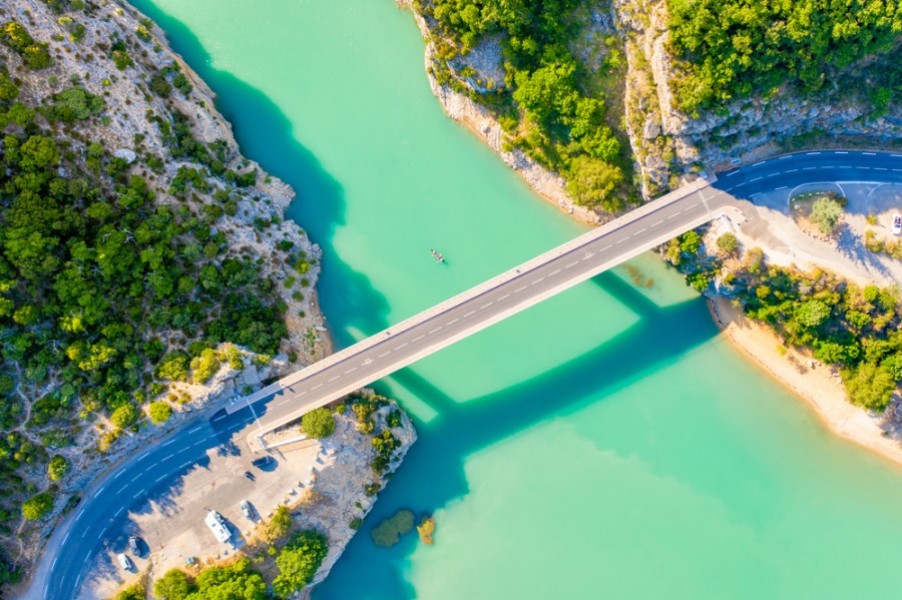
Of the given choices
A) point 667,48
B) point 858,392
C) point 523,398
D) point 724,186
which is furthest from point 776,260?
point 523,398

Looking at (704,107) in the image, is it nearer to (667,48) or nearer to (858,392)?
(667,48)

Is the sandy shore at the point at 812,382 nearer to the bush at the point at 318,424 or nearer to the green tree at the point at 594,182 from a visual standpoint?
the green tree at the point at 594,182

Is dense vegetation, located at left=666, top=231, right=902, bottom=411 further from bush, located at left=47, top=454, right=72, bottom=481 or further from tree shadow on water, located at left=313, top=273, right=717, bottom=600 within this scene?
bush, located at left=47, top=454, right=72, bottom=481

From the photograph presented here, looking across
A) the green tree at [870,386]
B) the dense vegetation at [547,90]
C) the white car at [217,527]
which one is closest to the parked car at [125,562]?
the white car at [217,527]

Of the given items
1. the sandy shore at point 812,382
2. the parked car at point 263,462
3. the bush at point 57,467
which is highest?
the bush at point 57,467

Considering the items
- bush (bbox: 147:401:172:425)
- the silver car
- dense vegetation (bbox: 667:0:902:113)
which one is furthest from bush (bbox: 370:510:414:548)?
dense vegetation (bbox: 667:0:902:113)

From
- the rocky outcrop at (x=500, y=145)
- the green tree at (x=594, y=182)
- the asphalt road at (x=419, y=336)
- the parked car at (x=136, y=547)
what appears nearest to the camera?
the parked car at (x=136, y=547)
